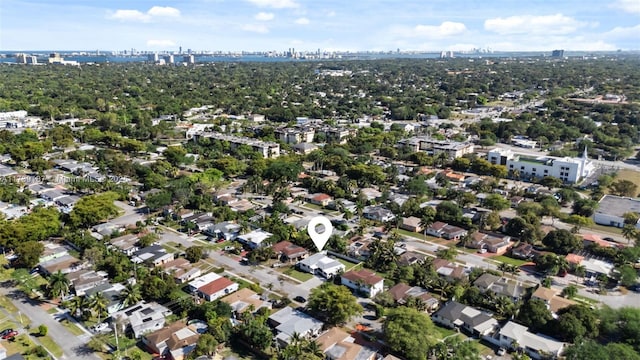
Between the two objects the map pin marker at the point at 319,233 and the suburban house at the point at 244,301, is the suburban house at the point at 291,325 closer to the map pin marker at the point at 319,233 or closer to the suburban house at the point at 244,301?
the suburban house at the point at 244,301

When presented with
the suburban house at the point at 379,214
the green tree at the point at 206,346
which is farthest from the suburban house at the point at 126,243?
the suburban house at the point at 379,214

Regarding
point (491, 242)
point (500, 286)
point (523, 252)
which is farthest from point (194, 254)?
point (523, 252)

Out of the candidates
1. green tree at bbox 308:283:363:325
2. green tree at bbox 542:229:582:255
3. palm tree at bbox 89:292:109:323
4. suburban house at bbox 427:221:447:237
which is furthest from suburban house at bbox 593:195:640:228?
palm tree at bbox 89:292:109:323

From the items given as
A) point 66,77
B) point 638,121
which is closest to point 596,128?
point 638,121

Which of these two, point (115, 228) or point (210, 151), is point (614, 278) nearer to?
point (115, 228)

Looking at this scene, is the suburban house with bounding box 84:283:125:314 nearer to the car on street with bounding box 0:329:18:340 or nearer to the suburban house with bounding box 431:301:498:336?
the car on street with bounding box 0:329:18:340

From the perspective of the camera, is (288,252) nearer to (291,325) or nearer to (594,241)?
(291,325)
